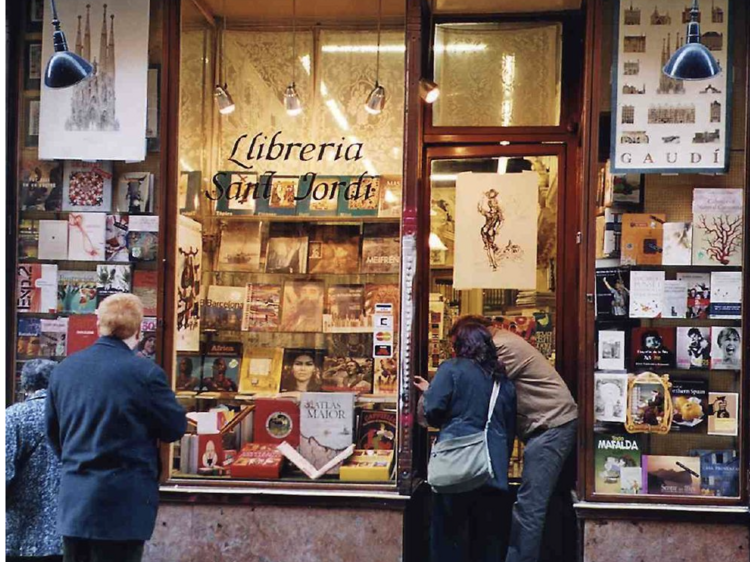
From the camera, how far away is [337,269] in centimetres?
694

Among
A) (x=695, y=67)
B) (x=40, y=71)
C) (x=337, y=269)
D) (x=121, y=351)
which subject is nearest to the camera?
(x=121, y=351)

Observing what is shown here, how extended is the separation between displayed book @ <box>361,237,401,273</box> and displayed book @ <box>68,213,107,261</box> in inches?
70.4

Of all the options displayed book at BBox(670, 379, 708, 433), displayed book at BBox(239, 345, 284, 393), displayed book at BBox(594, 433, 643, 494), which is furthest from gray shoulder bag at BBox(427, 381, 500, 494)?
displayed book at BBox(239, 345, 284, 393)

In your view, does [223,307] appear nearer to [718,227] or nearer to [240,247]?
[240,247]

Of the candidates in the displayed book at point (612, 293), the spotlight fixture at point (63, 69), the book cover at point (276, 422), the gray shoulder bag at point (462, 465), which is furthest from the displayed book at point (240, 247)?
the displayed book at point (612, 293)

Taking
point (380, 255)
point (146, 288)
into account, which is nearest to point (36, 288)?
point (146, 288)

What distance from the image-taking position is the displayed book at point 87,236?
648 cm

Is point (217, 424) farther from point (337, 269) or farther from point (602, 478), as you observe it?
point (602, 478)

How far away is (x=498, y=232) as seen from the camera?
6816mm

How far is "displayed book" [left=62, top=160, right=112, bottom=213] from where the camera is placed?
650 cm

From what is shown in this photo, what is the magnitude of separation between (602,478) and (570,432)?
0.34m

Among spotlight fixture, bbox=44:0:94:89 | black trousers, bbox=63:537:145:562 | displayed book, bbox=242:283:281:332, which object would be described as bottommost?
black trousers, bbox=63:537:145:562

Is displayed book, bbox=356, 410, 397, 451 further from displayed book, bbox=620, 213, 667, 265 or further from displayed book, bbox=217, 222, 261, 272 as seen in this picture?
displayed book, bbox=620, 213, 667, 265

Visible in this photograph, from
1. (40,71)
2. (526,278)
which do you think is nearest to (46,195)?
(40,71)
